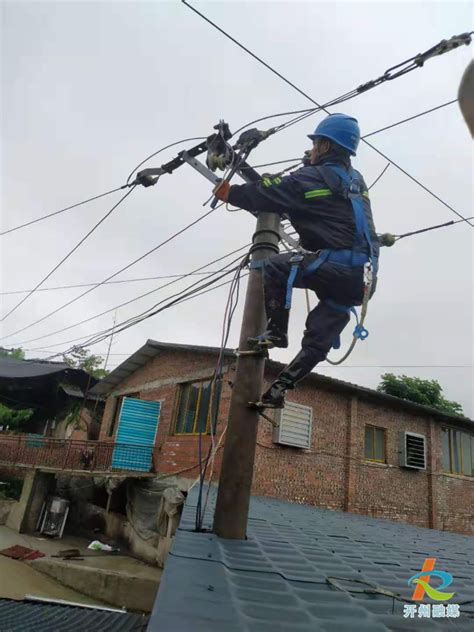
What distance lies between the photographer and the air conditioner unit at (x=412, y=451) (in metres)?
13.1

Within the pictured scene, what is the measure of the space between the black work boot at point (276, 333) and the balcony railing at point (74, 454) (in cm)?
1103

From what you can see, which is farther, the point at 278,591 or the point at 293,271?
the point at 293,271

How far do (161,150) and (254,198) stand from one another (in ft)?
11.3

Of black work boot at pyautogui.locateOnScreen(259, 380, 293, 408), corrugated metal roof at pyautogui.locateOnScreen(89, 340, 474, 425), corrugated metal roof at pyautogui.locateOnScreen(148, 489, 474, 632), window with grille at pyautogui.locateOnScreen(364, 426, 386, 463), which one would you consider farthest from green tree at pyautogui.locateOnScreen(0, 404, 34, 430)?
black work boot at pyautogui.locateOnScreen(259, 380, 293, 408)

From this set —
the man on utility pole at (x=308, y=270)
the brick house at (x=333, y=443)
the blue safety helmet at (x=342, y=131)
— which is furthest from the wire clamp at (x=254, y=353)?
the brick house at (x=333, y=443)

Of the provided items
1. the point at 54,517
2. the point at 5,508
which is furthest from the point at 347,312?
the point at 5,508

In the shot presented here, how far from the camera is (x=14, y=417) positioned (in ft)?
64.0

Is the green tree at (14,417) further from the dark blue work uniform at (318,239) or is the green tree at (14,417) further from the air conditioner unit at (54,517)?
the dark blue work uniform at (318,239)

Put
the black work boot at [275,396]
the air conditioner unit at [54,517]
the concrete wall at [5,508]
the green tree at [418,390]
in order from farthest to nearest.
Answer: the green tree at [418,390], the concrete wall at [5,508], the air conditioner unit at [54,517], the black work boot at [275,396]

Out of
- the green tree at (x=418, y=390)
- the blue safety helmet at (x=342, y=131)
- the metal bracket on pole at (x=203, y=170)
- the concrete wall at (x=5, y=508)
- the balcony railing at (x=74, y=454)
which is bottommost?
the concrete wall at (x=5, y=508)

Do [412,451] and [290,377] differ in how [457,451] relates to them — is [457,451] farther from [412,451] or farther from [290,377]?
[290,377]

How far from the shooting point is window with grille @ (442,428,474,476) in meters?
14.6

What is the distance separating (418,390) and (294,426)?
1707 cm

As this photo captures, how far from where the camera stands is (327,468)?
11422 mm
